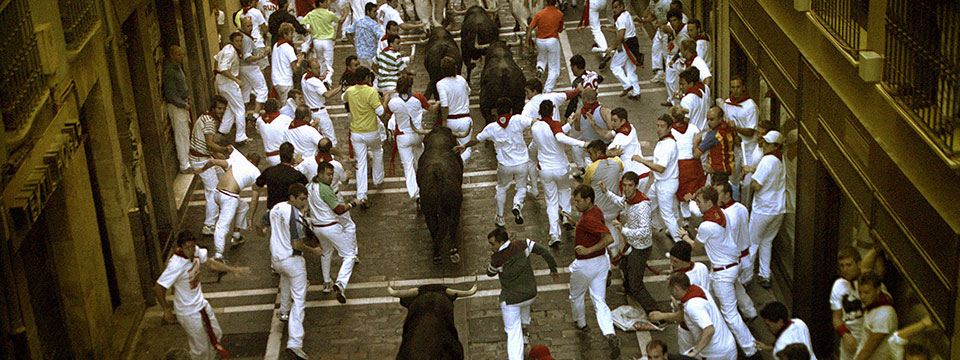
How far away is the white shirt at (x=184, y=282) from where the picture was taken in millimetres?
11602

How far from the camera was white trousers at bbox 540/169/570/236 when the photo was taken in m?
14.8

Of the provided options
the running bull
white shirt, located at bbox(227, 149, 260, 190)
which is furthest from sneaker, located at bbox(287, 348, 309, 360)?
white shirt, located at bbox(227, 149, 260, 190)

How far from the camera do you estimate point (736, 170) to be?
1519cm

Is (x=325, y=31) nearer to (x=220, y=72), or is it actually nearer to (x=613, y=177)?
(x=220, y=72)

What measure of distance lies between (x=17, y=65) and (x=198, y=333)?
3344 mm

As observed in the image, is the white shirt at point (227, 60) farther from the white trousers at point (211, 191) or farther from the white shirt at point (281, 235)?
the white shirt at point (281, 235)

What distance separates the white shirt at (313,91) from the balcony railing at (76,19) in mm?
3903

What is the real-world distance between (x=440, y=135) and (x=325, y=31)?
6.23 m

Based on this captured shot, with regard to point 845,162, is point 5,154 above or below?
above

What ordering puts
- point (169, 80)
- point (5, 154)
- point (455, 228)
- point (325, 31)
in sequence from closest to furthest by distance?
point (5, 154) < point (455, 228) < point (169, 80) < point (325, 31)

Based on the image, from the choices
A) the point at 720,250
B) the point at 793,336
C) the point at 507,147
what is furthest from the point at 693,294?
the point at 507,147

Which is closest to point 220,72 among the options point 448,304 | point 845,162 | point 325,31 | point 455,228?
point 325,31

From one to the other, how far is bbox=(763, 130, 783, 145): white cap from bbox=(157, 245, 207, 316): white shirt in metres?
6.49

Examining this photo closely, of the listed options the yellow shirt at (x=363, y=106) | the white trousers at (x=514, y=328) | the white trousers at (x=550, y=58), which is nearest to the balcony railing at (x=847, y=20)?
the white trousers at (x=514, y=328)
